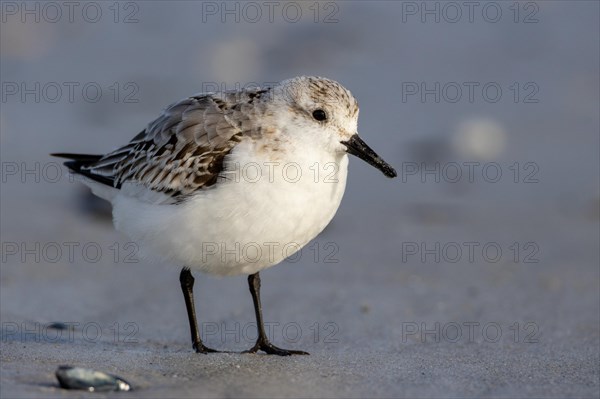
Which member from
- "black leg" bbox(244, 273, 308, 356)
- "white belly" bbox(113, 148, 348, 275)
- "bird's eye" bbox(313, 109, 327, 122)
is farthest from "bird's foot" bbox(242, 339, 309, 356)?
"bird's eye" bbox(313, 109, 327, 122)

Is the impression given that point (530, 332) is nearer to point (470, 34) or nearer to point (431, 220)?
point (431, 220)

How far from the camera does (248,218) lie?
17.5ft

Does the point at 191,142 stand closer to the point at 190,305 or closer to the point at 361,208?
the point at 190,305

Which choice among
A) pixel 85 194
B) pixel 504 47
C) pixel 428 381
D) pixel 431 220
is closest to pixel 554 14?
pixel 504 47

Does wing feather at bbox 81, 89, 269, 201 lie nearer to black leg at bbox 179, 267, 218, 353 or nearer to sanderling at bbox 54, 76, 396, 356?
sanderling at bbox 54, 76, 396, 356

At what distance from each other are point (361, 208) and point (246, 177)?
399 centimetres

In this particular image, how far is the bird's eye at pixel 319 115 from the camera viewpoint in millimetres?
5617

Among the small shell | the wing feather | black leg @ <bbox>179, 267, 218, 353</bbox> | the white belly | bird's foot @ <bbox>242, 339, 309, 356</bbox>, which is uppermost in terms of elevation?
the wing feather

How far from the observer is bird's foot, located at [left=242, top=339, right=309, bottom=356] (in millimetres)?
5730

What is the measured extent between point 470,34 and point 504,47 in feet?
1.81

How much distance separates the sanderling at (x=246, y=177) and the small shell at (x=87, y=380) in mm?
1249

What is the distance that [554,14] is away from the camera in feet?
42.9

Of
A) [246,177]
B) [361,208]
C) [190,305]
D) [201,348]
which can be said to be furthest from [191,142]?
[361,208]

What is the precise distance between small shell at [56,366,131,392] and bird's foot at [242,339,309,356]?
1451 millimetres
